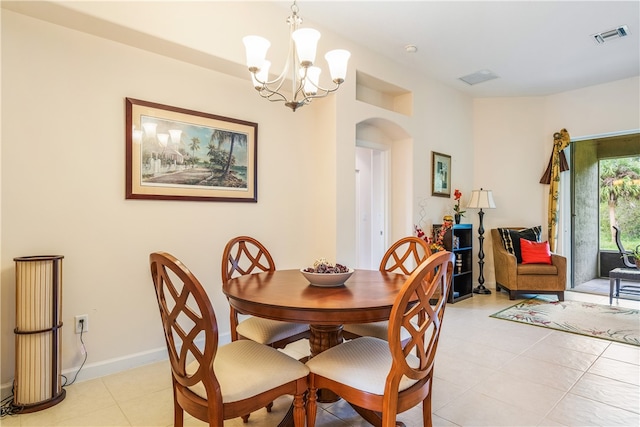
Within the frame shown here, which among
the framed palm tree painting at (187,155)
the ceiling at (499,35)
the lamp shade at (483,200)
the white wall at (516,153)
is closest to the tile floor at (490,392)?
the framed palm tree painting at (187,155)

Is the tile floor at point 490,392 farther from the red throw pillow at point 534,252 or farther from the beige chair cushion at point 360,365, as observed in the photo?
the red throw pillow at point 534,252

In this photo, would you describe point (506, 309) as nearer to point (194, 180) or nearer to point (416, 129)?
point (416, 129)

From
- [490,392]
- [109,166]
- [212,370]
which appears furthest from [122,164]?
[490,392]

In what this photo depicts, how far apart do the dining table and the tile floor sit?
1.59 feet

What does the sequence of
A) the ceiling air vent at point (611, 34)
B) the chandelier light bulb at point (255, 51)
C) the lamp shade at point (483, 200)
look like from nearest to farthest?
the chandelier light bulb at point (255, 51)
the ceiling air vent at point (611, 34)
the lamp shade at point (483, 200)

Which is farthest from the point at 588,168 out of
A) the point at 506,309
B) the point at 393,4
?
the point at 393,4

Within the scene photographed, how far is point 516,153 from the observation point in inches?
215

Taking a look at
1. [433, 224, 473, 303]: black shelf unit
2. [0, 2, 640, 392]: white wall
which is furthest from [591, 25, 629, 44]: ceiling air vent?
[433, 224, 473, 303]: black shelf unit

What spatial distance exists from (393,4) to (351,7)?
37 centimetres

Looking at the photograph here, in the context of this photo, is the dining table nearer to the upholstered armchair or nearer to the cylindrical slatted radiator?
the cylindrical slatted radiator

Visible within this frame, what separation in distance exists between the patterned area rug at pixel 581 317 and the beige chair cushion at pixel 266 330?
2.82 metres

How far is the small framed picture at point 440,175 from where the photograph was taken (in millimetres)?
4789

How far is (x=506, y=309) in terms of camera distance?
419 centimetres

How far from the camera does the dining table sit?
1448 mm
